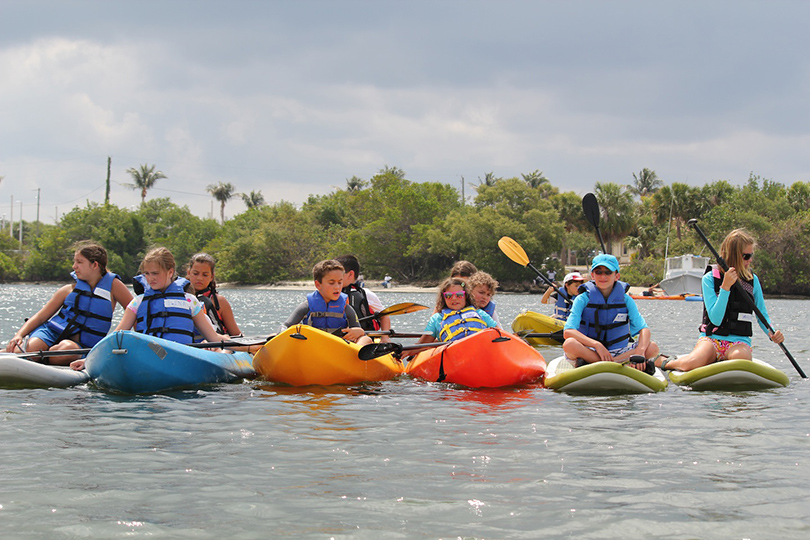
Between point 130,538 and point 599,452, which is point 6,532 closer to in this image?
point 130,538

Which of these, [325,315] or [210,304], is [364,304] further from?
[210,304]

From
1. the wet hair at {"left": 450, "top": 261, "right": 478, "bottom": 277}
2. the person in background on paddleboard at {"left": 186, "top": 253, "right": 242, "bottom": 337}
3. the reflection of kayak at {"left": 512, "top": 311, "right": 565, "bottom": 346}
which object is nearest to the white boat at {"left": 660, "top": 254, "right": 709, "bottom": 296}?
the reflection of kayak at {"left": 512, "top": 311, "right": 565, "bottom": 346}

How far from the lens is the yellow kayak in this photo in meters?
7.04

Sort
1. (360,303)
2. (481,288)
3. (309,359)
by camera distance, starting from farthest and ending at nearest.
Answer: (360,303) → (481,288) → (309,359)

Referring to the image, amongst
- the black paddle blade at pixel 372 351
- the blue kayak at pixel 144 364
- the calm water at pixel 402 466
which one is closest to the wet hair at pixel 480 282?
the black paddle blade at pixel 372 351

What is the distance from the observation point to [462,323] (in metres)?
7.58

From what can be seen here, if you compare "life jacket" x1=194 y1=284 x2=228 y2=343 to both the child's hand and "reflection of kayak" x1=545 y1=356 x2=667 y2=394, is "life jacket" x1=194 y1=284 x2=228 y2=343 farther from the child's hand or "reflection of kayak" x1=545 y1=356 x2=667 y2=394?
"reflection of kayak" x1=545 y1=356 x2=667 y2=394

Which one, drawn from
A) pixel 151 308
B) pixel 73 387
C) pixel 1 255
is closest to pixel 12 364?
pixel 73 387

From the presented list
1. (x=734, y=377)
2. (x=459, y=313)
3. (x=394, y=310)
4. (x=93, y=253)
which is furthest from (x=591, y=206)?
(x=93, y=253)

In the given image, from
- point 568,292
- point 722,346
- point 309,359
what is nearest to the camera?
point 309,359

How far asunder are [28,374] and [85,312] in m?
0.88

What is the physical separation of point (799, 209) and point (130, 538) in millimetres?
51682

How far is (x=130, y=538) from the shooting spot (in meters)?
3.15

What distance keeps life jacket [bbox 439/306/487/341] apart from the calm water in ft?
3.19
